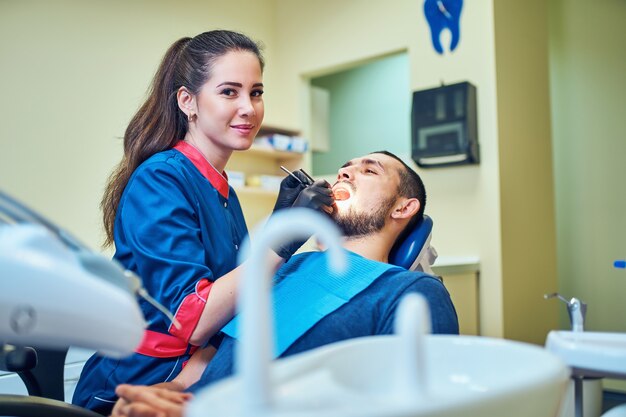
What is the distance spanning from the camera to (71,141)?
3.04m

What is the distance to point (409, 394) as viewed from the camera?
53 cm

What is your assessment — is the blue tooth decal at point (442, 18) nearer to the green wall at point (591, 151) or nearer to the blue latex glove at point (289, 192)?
the green wall at point (591, 151)

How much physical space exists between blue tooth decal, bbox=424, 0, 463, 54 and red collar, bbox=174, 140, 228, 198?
208cm

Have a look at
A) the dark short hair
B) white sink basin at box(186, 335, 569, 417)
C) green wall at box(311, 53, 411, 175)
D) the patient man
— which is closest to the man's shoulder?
the patient man

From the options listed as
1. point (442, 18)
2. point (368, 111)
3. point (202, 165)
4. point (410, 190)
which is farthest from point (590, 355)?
point (368, 111)

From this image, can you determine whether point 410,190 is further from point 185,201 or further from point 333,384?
point 333,384

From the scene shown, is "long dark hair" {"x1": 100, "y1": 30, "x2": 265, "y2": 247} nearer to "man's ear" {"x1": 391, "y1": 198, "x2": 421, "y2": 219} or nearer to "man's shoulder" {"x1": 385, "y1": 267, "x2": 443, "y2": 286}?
"man's ear" {"x1": 391, "y1": 198, "x2": 421, "y2": 219}

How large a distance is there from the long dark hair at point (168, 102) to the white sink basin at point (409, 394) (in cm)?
104

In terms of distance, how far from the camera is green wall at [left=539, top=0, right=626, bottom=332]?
332cm

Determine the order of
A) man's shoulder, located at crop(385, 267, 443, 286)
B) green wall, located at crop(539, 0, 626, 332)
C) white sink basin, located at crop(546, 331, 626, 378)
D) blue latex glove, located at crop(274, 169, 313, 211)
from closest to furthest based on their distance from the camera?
white sink basin, located at crop(546, 331, 626, 378) < man's shoulder, located at crop(385, 267, 443, 286) < blue latex glove, located at crop(274, 169, 313, 211) < green wall, located at crop(539, 0, 626, 332)

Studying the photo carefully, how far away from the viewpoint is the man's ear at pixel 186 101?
1.56 meters

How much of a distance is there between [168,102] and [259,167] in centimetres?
227

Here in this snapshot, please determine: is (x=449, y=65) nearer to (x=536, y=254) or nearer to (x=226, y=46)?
(x=536, y=254)

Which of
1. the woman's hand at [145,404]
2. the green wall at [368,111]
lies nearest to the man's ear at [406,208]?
the woman's hand at [145,404]
